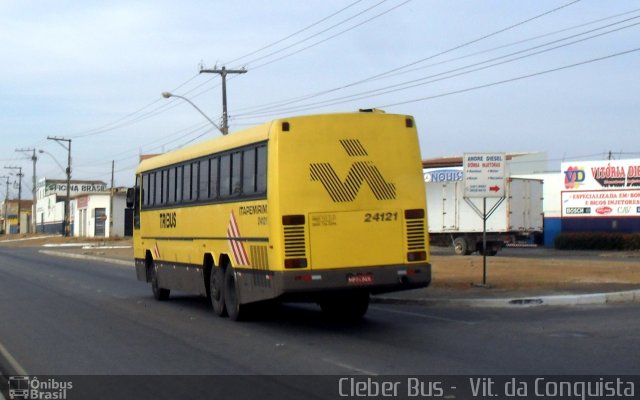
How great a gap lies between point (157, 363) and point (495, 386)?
4417 mm

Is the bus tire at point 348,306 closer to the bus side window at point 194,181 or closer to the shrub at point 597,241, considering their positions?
the bus side window at point 194,181

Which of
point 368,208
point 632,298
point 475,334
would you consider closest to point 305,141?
point 368,208

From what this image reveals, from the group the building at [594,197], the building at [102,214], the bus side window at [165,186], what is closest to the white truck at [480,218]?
the building at [594,197]

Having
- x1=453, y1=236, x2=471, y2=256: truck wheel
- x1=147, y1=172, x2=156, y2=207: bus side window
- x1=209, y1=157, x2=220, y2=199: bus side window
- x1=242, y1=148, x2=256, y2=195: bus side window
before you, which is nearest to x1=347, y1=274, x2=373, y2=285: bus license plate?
x1=242, y1=148, x2=256, y2=195: bus side window

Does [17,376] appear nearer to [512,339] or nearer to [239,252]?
[239,252]

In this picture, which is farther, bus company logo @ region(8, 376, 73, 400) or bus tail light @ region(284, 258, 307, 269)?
bus tail light @ region(284, 258, 307, 269)

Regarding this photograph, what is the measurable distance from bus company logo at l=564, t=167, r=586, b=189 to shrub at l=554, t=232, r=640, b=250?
9.79ft

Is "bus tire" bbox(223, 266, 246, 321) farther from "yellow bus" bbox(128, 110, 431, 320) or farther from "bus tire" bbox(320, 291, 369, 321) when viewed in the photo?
"bus tire" bbox(320, 291, 369, 321)

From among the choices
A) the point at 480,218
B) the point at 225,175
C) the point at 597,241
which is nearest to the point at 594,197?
the point at 597,241

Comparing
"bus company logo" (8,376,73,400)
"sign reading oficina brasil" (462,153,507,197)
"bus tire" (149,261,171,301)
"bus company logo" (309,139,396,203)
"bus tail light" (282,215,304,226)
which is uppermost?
"sign reading oficina brasil" (462,153,507,197)

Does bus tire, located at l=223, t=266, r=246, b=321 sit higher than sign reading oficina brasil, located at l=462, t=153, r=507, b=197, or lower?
lower

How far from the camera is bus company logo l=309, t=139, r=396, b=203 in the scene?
13.5 m

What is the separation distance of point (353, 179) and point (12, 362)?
5683 millimetres

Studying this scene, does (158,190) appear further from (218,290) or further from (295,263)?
(295,263)
